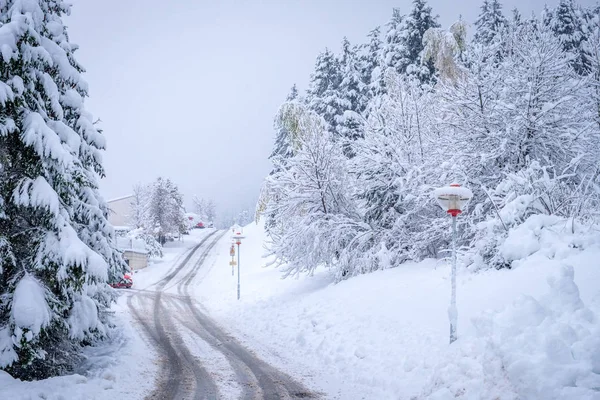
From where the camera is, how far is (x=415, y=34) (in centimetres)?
2634

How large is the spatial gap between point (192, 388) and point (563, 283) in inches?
298

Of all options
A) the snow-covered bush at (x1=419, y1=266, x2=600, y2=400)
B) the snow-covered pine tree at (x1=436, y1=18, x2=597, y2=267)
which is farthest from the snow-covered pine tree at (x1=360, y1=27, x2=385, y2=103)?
the snow-covered bush at (x1=419, y1=266, x2=600, y2=400)

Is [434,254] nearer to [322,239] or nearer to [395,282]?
[395,282]

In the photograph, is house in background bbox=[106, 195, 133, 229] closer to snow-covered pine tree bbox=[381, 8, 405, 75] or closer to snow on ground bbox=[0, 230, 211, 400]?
snow-covered pine tree bbox=[381, 8, 405, 75]

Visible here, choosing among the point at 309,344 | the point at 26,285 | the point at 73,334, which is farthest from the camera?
the point at 309,344

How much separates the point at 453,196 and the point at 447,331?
3.11 m

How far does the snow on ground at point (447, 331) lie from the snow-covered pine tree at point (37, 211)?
558 cm

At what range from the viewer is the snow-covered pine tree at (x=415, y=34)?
26109 mm

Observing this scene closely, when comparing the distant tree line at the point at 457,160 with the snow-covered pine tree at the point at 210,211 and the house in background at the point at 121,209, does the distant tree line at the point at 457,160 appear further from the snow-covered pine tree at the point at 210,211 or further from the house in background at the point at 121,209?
the snow-covered pine tree at the point at 210,211

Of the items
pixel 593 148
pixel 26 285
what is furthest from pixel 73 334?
pixel 593 148

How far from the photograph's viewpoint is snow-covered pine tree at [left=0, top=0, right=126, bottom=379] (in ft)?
21.6

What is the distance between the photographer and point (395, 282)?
12.9 meters

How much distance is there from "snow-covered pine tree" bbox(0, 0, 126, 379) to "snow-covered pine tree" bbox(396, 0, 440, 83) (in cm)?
2302

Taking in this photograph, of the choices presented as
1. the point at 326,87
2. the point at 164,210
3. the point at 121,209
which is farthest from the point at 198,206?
the point at 326,87
